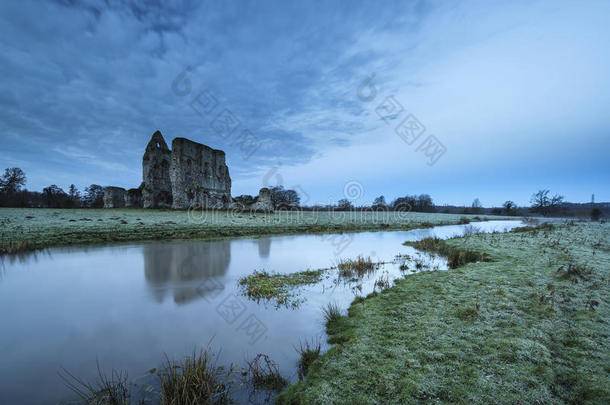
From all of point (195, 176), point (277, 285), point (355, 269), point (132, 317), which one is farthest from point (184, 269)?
point (195, 176)

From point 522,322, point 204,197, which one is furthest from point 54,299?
point 204,197

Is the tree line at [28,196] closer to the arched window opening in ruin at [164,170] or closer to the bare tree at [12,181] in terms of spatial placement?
the bare tree at [12,181]

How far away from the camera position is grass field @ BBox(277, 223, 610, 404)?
10.8 feet

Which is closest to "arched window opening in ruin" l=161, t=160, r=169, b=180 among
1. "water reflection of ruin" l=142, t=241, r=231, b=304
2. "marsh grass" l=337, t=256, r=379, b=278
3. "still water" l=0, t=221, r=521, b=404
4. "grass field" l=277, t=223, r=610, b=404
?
"water reflection of ruin" l=142, t=241, r=231, b=304

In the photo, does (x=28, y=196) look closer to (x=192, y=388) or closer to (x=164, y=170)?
(x=164, y=170)

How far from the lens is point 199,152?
4491cm

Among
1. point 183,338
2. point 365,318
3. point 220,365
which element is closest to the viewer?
point 220,365

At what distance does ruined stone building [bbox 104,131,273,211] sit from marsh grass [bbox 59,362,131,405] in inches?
1543

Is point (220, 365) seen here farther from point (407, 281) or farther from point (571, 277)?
point (571, 277)

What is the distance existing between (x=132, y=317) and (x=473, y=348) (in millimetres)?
8399

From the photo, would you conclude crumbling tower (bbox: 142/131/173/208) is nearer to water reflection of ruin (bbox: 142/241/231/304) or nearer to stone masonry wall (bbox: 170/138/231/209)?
stone masonry wall (bbox: 170/138/231/209)

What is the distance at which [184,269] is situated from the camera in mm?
11562

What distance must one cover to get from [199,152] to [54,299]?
4103 cm

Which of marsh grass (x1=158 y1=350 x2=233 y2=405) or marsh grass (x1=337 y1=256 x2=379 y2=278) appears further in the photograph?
marsh grass (x1=337 y1=256 x2=379 y2=278)
